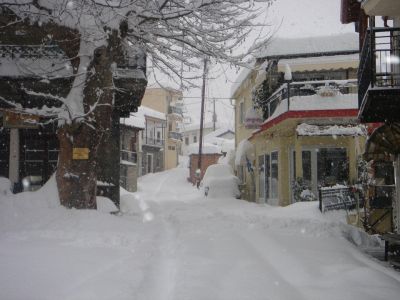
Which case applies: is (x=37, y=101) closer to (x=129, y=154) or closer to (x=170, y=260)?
(x=170, y=260)

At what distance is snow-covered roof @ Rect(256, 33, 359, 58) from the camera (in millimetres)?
18281

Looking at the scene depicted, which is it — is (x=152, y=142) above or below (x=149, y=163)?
above

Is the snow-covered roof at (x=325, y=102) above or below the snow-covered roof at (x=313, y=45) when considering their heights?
below

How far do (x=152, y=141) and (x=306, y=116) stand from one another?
38467 mm

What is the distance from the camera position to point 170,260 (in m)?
6.36

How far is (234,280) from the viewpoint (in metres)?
5.35

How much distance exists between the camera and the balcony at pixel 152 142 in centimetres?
5025

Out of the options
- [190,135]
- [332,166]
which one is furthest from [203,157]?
[332,166]

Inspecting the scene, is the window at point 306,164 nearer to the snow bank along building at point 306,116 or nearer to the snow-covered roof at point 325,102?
the snow bank along building at point 306,116

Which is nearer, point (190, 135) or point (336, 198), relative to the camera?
point (336, 198)

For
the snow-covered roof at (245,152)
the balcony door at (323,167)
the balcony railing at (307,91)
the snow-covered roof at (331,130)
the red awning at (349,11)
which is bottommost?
the balcony door at (323,167)

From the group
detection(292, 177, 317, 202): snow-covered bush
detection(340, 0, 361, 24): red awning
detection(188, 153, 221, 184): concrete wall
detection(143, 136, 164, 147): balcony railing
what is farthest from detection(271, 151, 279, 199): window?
detection(143, 136, 164, 147): balcony railing

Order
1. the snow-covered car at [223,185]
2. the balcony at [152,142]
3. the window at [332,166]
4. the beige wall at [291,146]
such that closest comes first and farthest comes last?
1. the beige wall at [291,146]
2. the window at [332,166]
3. the snow-covered car at [223,185]
4. the balcony at [152,142]

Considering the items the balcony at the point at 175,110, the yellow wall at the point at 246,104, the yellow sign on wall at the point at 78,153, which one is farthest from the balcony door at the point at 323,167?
the balcony at the point at 175,110
